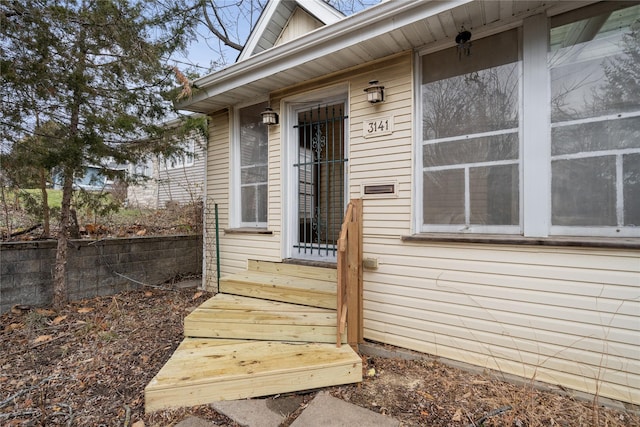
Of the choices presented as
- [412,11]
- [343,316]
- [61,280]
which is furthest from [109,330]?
[412,11]

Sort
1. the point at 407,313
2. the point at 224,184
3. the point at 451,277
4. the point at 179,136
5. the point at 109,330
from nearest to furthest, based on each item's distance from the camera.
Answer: the point at 451,277, the point at 407,313, the point at 109,330, the point at 179,136, the point at 224,184

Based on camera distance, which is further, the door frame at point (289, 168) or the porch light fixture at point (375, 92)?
the door frame at point (289, 168)

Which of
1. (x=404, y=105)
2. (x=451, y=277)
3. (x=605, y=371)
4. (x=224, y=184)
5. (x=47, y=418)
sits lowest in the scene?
(x=47, y=418)

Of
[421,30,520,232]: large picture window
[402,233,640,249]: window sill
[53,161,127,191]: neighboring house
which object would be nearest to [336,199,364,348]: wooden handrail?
[402,233,640,249]: window sill

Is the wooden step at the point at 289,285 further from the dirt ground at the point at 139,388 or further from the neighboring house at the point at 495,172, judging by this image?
the dirt ground at the point at 139,388

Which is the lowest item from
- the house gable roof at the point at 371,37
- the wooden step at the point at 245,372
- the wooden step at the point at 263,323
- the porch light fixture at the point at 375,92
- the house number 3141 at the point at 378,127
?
the wooden step at the point at 245,372

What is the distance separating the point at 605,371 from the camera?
2084 millimetres

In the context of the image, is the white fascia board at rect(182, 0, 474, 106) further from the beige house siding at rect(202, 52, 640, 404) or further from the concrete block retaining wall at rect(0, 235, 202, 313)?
the concrete block retaining wall at rect(0, 235, 202, 313)

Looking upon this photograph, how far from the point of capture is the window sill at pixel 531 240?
2011 millimetres

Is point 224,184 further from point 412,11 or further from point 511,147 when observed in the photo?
point 511,147

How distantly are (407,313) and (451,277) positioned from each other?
545 mm

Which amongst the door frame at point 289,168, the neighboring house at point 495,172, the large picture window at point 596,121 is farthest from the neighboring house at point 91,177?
the large picture window at point 596,121

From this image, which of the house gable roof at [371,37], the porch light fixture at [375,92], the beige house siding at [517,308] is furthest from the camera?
the porch light fixture at [375,92]

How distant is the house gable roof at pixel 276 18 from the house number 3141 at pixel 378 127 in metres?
1.95
